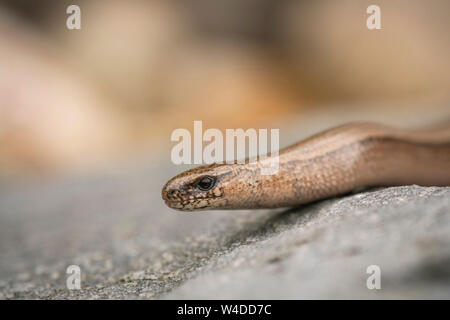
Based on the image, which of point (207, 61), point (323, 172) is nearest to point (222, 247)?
point (323, 172)

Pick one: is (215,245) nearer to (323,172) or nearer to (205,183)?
(205,183)

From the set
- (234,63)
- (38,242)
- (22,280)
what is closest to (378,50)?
(234,63)

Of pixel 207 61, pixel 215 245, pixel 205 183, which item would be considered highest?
pixel 207 61

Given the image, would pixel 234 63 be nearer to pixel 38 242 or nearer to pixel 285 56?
pixel 285 56

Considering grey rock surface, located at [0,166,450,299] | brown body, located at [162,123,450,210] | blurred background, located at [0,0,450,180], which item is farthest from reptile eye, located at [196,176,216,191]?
blurred background, located at [0,0,450,180]

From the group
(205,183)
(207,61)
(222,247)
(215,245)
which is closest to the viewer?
(205,183)

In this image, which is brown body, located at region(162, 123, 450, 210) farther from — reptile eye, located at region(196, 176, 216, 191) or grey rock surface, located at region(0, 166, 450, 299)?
grey rock surface, located at region(0, 166, 450, 299)

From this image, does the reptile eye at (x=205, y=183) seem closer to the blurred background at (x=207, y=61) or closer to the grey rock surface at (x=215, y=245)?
the grey rock surface at (x=215, y=245)

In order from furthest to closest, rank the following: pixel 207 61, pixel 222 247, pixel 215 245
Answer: pixel 207 61 < pixel 215 245 < pixel 222 247
